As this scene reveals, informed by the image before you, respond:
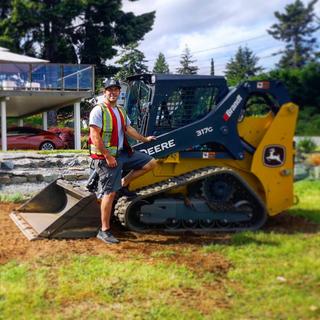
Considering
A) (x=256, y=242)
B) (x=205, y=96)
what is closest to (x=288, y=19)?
(x=205, y=96)

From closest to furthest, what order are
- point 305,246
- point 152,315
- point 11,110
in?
point 152,315
point 305,246
point 11,110

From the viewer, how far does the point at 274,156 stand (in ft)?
24.0

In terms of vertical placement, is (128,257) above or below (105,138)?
below

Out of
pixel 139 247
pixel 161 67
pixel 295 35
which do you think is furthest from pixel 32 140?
pixel 139 247

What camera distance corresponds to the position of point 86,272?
17.5 ft

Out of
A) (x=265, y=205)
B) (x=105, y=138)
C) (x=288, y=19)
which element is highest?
(x=288, y=19)

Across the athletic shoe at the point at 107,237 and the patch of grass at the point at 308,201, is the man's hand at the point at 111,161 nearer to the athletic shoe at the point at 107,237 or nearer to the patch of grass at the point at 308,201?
the athletic shoe at the point at 107,237

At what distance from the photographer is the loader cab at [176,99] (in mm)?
7258

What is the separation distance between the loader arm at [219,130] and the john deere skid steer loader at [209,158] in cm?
1

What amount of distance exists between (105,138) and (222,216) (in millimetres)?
1776

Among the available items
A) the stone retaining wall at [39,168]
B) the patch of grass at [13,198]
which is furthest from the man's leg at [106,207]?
the stone retaining wall at [39,168]

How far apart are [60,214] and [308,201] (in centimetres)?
421

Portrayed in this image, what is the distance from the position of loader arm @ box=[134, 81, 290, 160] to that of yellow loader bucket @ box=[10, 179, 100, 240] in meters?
0.99

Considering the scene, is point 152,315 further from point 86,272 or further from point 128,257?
point 128,257
